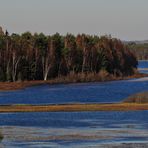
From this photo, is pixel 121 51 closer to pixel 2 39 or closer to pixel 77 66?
pixel 77 66

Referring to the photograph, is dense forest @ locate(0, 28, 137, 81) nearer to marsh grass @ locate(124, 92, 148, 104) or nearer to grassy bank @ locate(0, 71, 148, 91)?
grassy bank @ locate(0, 71, 148, 91)

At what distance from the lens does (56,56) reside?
15450cm

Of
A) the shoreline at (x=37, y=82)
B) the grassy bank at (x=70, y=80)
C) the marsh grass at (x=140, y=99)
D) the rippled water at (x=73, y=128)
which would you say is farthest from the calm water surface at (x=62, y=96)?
the rippled water at (x=73, y=128)

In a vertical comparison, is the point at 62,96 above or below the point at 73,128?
below

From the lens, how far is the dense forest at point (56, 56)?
14425cm

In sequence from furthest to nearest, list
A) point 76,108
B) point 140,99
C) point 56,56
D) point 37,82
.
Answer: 1. point 56,56
2. point 37,82
3. point 140,99
4. point 76,108

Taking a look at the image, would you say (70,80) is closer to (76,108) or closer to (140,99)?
(140,99)

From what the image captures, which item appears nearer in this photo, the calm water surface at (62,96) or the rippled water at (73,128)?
the rippled water at (73,128)

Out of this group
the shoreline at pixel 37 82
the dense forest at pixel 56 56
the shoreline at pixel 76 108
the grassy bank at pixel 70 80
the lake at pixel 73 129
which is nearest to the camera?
the lake at pixel 73 129

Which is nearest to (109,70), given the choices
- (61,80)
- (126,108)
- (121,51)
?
(121,51)

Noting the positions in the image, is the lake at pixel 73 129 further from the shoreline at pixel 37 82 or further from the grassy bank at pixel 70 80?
the grassy bank at pixel 70 80

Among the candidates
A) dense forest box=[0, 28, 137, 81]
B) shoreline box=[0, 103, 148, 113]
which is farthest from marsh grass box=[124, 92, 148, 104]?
dense forest box=[0, 28, 137, 81]

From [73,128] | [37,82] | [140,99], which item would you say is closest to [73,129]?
[73,128]

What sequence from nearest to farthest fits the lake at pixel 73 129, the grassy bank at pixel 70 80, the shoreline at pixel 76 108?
the lake at pixel 73 129, the shoreline at pixel 76 108, the grassy bank at pixel 70 80
